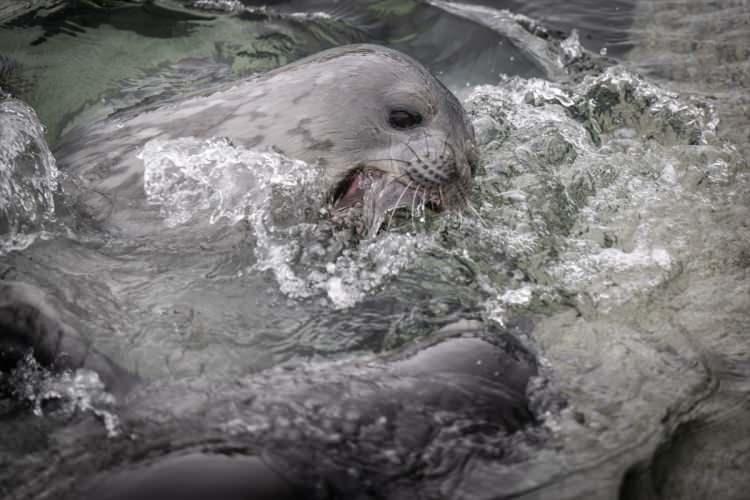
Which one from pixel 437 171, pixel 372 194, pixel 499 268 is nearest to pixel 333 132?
pixel 372 194

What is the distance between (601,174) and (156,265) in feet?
6.37

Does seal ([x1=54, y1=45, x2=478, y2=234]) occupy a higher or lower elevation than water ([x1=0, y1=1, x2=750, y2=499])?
higher

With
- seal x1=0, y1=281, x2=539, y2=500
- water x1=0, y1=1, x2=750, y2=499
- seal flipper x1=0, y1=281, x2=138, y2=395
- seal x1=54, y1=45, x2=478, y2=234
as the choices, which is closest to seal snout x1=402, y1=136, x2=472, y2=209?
seal x1=54, y1=45, x2=478, y2=234

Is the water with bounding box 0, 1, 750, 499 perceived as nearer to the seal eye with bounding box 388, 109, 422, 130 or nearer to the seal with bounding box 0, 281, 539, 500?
the seal with bounding box 0, 281, 539, 500


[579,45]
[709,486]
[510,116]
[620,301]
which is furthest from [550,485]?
[579,45]

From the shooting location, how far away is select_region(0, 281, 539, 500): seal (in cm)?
214

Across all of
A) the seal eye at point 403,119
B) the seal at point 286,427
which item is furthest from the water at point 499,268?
the seal eye at point 403,119

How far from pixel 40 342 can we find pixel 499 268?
5.28 feet

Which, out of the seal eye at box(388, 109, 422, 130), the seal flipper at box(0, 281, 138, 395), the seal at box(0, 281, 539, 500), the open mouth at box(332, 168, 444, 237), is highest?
the seal eye at box(388, 109, 422, 130)

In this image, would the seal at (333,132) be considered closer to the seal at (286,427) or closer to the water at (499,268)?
the water at (499,268)

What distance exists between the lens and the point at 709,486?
228cm

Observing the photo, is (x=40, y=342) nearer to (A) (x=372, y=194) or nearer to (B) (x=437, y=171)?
(A) (x=372, y=194)

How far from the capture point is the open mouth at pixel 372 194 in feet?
10.4

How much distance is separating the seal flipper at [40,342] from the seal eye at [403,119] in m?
1.36
